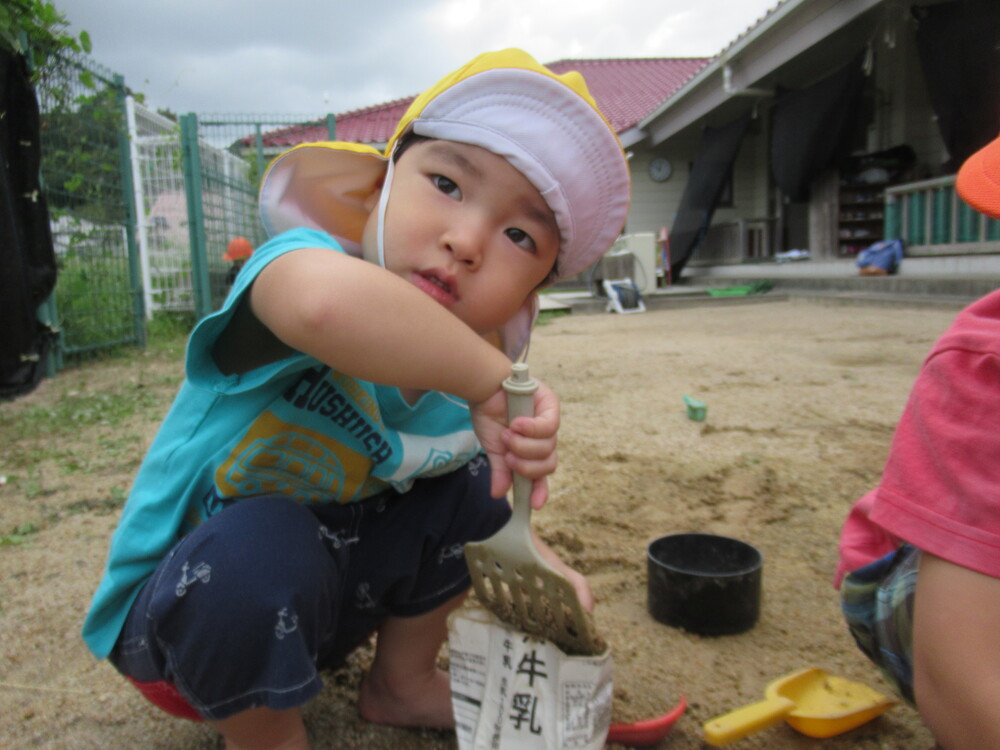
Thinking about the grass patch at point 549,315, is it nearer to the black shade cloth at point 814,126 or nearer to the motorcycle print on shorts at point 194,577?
the black shade cloth at point 814,126

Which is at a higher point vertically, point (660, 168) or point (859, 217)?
point (660, 168)

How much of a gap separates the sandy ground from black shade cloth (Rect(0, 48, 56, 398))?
26cm

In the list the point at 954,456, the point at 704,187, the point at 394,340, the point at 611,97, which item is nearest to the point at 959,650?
the point at 954,456

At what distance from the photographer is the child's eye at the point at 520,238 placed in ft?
3.38

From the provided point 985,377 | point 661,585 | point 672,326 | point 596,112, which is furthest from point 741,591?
point 672,326

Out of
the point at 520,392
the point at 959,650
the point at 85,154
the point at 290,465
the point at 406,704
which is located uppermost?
the point at 85,154

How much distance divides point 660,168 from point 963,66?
7641mm

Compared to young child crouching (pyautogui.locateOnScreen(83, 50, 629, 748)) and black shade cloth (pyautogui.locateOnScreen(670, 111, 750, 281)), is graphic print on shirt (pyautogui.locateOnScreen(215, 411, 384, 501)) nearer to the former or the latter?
young child crouching (pyautogui.locateOnScreen(83, 50, 629, 748))

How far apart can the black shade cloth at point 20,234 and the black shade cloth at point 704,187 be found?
9.29 metres

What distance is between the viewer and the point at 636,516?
1956 millimetres

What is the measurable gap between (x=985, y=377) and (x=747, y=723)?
0.59 m

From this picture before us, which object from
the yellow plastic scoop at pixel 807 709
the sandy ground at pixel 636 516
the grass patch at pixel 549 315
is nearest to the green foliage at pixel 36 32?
the sandy ground at pixel 636 516

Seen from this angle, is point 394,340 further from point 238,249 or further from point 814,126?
point 814,126

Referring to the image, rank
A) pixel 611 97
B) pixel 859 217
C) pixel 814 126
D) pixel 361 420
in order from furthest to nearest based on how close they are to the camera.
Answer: pixel 611 97 → pixel 859 217 → pixel 814 126 → pixel 361 420
